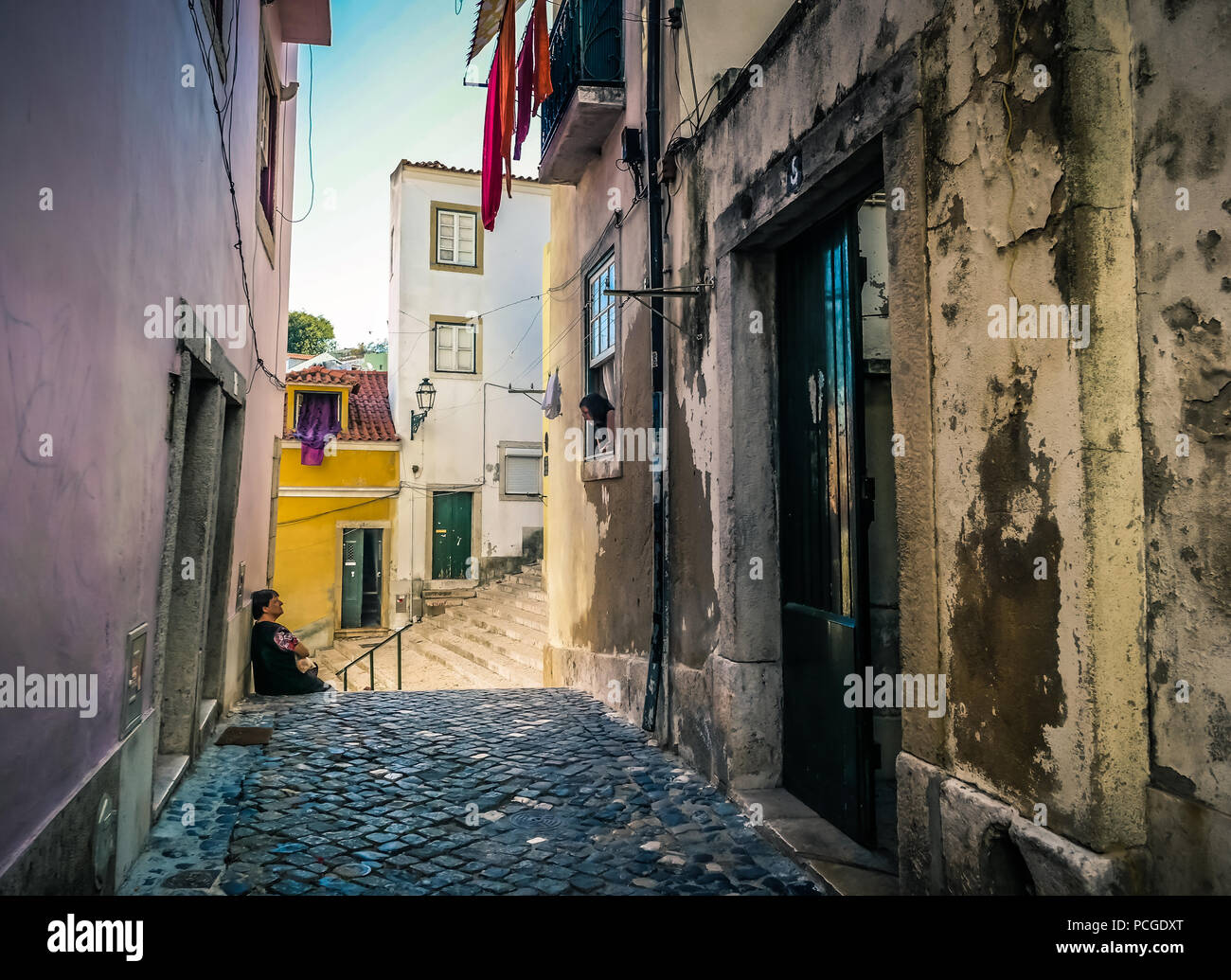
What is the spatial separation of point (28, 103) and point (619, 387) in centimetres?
555

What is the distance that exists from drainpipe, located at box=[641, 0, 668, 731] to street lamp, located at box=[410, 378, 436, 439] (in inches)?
605

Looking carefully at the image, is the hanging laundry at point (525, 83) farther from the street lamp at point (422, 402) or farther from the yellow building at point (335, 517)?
the yellow building at point (335, 517)

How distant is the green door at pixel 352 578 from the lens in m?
20.9

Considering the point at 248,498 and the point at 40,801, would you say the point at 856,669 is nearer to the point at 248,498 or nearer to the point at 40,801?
the point at 40,801

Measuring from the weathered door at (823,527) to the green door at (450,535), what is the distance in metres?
17.4

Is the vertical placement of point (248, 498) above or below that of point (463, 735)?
above

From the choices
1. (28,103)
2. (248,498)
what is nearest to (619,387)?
(248,498)

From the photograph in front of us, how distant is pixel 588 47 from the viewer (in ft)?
25.7

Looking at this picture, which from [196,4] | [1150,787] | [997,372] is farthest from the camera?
[196,4]

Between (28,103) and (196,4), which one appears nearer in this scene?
(28,103)

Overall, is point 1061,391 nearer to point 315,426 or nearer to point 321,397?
point 315,426

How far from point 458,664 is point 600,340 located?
336 inches

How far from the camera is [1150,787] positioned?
Result: 2346mm

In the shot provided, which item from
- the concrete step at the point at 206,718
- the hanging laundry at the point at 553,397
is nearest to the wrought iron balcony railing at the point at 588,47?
the hanging laundry at the point at 553,397
